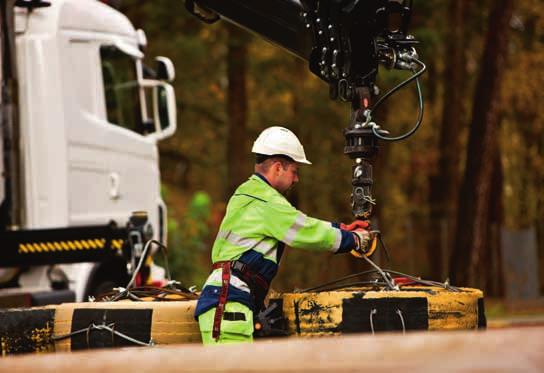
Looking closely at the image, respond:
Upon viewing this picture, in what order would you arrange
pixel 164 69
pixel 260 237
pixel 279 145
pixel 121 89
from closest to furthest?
1. pixel 260 237
2. pixel 279 145
3. pixel 121 89
4. pixel 164 69

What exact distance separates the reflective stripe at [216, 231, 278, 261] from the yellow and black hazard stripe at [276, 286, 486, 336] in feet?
0.95

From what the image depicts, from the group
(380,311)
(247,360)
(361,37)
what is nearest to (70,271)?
(361,37)

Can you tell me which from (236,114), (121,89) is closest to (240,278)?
(121,89)

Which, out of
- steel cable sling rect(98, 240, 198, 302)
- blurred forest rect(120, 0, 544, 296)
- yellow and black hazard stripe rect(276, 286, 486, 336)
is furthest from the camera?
blurred forest rect(120, 0, 544, 296)

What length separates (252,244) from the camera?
6508 millimetres

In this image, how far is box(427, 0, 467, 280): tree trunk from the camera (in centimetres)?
2617

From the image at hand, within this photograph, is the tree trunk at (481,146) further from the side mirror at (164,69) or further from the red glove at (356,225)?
the red glove at (356,225)

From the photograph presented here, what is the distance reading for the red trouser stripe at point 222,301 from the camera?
6.37 m

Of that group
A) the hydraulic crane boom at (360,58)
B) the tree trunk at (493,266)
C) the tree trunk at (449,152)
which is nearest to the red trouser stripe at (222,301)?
the hydraulic crane boom at (360,58)

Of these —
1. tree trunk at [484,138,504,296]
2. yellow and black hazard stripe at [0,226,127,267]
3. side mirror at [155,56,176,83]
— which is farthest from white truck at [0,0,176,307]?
tree trunk at [484,138,504,296]

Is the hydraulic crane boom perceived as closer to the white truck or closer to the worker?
the worker

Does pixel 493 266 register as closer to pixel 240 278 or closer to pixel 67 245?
pixel 67 245

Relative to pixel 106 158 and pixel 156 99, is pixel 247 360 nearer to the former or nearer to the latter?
pixel 106 158

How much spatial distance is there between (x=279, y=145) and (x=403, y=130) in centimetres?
2317
